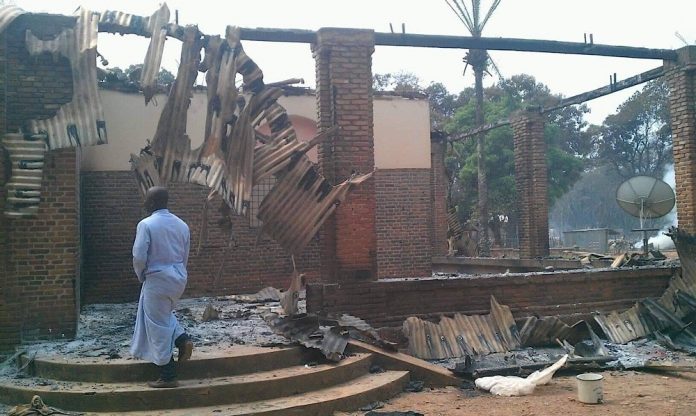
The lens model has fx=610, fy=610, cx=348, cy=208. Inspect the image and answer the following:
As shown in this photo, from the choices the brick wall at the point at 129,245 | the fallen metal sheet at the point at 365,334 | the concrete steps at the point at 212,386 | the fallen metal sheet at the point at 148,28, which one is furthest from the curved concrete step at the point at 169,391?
the brick wall at the point at 129,245

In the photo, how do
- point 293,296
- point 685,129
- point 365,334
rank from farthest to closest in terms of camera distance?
point 685,129
point 293,296
point 365,334

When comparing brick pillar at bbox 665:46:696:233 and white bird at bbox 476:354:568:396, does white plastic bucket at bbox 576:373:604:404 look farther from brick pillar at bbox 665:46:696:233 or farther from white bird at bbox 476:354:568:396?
brick pillar at bbox 665:46:696:233

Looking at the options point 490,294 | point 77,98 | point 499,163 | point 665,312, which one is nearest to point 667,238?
point 499,163

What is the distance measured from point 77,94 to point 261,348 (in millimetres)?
3811

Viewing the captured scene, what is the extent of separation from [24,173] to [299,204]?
10.8 ft

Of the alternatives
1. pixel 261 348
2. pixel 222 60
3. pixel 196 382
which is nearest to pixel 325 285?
pixel 261 348

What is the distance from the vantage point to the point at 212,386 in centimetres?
580

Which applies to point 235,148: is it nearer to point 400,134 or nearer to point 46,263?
point 46,263

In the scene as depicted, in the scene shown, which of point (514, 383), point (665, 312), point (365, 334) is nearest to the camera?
point (514, 383)

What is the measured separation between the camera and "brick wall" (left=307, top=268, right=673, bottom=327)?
8.44m

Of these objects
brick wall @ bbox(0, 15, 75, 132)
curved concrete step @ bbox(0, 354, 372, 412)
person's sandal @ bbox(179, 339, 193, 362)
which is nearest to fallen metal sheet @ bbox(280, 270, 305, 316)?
curved concrete step @ bbox(0, 354, 372, 412)

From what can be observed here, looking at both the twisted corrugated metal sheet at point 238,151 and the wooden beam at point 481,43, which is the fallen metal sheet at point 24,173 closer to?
the twisted corrugated metal sheet at point 238,151

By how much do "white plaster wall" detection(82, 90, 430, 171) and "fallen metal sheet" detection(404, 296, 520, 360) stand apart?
22.5 ft

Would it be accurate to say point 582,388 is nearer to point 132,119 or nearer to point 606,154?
point 132,119
